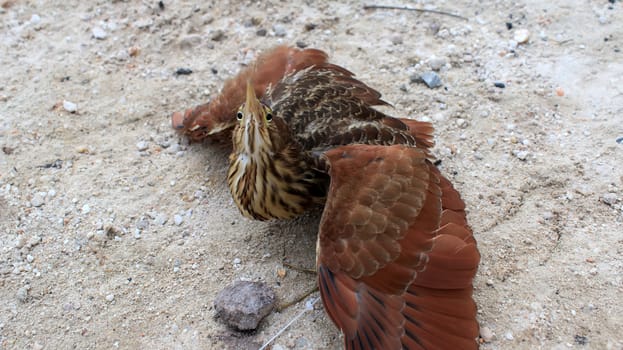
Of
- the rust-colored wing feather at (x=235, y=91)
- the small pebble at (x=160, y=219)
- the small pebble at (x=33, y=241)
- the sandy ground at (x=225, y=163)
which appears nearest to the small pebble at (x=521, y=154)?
the sandy ground at (x=225, y=163)

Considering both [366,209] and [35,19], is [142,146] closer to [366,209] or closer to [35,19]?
[35,19]

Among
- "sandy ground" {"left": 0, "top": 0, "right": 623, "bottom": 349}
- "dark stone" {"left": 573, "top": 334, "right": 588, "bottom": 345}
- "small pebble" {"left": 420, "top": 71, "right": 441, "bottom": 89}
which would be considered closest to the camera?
"dark stone" {"left": 573, "top": 334, "right": 588, "bottom": 345}

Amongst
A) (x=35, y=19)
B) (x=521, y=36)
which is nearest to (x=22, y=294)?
(x=35, y=19)

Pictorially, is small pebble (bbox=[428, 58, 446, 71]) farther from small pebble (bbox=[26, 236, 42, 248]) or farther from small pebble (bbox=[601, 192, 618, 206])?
small pebble (bbox=[26, 236, 42, 248])

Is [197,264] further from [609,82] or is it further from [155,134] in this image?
[609,82]

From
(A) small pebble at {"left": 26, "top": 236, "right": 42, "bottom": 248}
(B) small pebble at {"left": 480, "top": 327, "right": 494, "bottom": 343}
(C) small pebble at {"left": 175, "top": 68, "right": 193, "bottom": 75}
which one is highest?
(C) small pebble at {"left": 175, "top": 68, "right": 193, "bottom": 75}

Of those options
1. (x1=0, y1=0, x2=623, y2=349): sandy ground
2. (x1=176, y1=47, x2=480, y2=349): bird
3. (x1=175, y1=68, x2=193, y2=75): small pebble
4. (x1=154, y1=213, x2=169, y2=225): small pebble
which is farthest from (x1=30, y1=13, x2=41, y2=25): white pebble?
(x1=176, y1=47, x2=480, y2=349): bird
